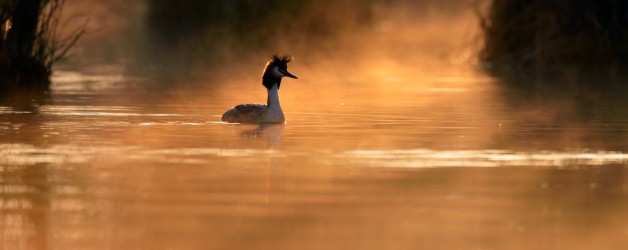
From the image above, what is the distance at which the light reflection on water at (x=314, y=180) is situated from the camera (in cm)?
841

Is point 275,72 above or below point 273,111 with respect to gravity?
above

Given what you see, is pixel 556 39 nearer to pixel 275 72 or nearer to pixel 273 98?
pixel 275 72

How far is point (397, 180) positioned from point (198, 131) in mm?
4870

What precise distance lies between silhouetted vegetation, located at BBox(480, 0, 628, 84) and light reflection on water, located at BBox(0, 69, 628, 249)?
989cm

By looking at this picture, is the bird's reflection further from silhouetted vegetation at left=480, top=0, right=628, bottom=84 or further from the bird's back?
silhouetted vegetation at left=480, top=0, right=628, bottom=84

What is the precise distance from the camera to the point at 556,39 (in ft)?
95.6

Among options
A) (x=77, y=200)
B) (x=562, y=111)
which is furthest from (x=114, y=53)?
(x=77, y=200)

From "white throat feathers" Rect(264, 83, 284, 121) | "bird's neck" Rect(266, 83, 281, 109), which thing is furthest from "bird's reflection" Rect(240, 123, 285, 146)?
"bird's neck" Rect(266, 83, 281, 109)

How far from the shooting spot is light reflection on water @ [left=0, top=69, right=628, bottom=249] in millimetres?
8406

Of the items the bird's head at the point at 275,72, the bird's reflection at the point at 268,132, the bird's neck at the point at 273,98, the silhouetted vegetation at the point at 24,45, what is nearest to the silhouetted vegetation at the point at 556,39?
the silhouetted vegetation at the point at 24,45

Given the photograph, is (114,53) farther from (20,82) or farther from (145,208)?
(145,208)

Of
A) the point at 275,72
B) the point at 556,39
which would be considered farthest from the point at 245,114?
the point at 556,39

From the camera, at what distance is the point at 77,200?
9742 millimetres

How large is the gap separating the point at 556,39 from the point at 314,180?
746 inches
